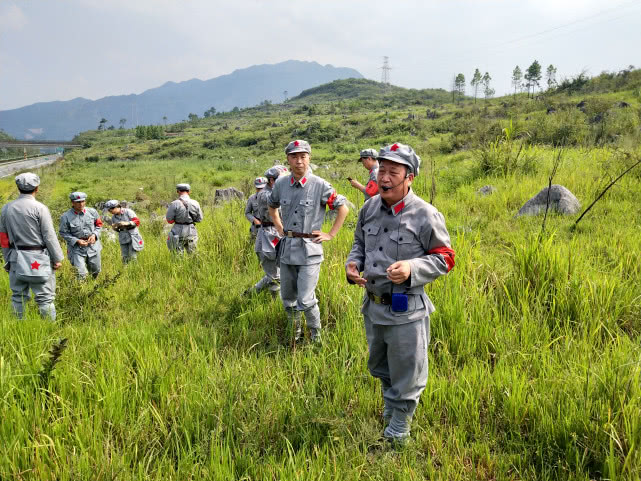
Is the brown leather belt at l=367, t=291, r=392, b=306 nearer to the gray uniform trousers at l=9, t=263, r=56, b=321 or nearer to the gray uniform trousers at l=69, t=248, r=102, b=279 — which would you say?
the gray uniform trousers at l=9, t=263, r=56, b=321

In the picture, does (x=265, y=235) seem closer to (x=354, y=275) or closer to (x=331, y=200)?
(x=331, y=200)

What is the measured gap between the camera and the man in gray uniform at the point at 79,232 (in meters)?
6.33

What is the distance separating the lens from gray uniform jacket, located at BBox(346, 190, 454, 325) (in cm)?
227

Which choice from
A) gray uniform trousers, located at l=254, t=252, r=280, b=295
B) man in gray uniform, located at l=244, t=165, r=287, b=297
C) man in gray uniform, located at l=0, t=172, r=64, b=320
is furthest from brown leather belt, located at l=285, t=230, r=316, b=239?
man in gray uniform, located at l=0, t=172, r=64, b=320

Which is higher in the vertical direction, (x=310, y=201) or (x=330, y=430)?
(x=310, y=201)

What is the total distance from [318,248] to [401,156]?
198 centimetres

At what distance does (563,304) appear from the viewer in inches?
140

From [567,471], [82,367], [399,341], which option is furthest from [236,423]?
[567,471]

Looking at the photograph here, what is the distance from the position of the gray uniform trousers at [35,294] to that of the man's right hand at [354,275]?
157 inches

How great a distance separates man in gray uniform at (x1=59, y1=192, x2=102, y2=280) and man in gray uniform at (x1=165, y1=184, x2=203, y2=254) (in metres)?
1.28

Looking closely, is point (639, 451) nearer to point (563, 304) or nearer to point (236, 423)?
point (563, 304)

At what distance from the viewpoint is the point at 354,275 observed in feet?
8.13

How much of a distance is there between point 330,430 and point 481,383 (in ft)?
3.90

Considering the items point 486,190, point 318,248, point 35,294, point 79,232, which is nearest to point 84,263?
point 79,232
